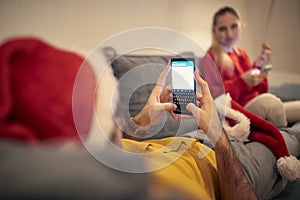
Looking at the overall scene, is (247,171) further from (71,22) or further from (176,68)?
(71,22)

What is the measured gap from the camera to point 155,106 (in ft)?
1.58

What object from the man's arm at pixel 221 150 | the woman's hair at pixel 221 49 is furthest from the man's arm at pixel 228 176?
the woman's hair at pixel 221 49

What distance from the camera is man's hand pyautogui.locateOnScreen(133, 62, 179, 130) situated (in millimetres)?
472

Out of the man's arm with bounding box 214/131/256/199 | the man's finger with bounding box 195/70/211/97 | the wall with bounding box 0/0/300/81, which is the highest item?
the wall with bounding box 0/0/300/81

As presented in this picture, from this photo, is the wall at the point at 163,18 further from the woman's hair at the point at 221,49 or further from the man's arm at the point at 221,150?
the man's arm at the point at 221,150

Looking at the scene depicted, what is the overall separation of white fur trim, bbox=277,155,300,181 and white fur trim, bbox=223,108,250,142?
0.35ft

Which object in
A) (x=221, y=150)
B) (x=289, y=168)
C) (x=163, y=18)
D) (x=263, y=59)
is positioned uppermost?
(x=163, y=18)

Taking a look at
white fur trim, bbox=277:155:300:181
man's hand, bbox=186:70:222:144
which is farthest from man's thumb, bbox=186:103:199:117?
white fur trim, bbox=277:155:300:181

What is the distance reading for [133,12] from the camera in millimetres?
1072

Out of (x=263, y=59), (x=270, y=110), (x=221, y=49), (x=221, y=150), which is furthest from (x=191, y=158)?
(x=263, y=59)

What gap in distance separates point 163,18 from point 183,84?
837 millimetres

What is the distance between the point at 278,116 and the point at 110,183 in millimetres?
733

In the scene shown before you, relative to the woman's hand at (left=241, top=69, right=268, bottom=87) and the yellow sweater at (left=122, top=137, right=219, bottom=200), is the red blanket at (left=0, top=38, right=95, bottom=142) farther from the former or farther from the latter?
the woman's hand at (left=241, top=69, right=268, bottom=87)

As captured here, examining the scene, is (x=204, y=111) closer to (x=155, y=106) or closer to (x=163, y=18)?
(x=155, y=106)
